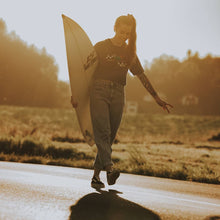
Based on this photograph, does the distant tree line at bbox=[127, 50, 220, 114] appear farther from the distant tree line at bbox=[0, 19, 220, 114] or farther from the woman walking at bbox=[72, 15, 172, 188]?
the woman walking at bbox=[72, 15, 172, 188]

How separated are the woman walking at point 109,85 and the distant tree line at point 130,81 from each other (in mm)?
46937

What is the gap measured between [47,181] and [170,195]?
4.46 ft

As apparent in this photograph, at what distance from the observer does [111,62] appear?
12.3 feet

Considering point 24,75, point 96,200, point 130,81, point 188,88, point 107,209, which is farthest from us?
point 130,81

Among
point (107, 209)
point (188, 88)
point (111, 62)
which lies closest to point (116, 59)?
point (111, 62)

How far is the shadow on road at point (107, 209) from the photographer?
8.16 feet

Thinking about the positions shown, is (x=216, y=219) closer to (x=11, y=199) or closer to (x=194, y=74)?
(x=11, y=199)

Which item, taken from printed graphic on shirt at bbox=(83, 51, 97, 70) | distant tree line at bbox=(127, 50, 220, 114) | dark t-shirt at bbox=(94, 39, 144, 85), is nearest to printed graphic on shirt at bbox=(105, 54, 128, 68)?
dark t-shirt at bbox=(94, 39, 144, 85)

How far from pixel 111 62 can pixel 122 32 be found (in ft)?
1.20

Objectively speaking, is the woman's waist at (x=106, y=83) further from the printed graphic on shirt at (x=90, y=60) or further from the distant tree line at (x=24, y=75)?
the distant tree line at (x=24, y=75)

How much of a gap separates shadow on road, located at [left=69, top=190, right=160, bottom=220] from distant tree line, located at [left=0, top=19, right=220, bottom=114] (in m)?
47.8

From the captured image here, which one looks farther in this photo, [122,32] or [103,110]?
[122,32]

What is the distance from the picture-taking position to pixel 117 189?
372 cm

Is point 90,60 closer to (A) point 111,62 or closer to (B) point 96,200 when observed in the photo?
(A) point 111,62
